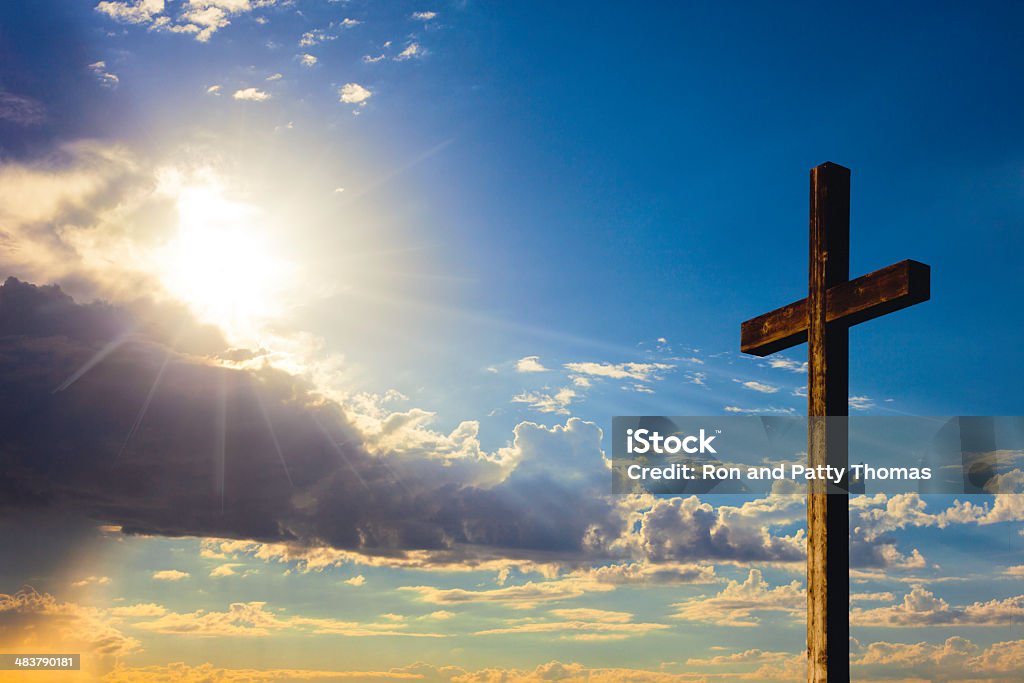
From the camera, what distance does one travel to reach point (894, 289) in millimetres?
8570

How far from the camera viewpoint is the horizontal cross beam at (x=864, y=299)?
853 cm

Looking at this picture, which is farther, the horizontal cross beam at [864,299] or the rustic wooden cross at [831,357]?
the horizontal cross beam at [864,299]

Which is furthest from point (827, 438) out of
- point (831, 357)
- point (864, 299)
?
point (864, 299)

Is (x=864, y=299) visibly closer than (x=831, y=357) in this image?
Yes

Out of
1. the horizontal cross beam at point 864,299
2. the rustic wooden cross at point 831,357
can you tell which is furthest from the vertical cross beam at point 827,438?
the horizontal cross beam at point 864,299

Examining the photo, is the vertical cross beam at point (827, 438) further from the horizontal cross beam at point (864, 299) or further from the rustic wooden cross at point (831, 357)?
the horizontal cross beam at point (864, 299)

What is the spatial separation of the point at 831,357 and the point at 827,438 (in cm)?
86

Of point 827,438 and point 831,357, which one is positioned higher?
point 831,357

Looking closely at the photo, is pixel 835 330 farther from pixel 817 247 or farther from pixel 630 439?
pixel 630 439

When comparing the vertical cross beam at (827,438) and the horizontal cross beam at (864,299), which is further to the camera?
the horizontal cross beam at (864,299)

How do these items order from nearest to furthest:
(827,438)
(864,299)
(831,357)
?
(827,438) → (864,299) → (831,357)

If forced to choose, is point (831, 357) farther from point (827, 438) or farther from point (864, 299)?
point (827, 438)

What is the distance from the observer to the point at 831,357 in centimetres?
895

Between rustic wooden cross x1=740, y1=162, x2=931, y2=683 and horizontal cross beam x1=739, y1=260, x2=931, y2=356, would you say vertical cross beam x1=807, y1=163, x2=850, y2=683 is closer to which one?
rustic wooden cross x1=740, y1=162, x2=931, y2=683
